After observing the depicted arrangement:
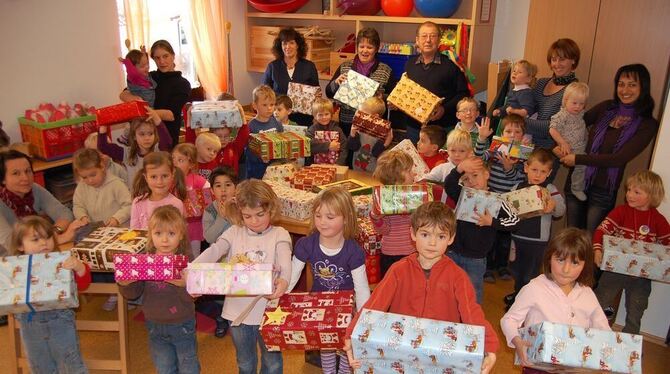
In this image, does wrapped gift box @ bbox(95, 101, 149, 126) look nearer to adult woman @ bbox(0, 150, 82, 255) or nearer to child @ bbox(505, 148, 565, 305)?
adult woman @ bbox(0, 150, 82, 255)

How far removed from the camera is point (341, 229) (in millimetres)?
2768

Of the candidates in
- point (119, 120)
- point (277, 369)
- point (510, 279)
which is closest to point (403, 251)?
point (277, 369)

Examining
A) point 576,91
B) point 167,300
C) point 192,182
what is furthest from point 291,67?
point 167,300

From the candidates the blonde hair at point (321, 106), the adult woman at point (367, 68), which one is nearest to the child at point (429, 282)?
the blonde hair at point (321, 106)

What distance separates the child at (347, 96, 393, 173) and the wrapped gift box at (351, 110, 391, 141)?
0.17ft

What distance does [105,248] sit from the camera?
283cm

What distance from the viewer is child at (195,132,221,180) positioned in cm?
413

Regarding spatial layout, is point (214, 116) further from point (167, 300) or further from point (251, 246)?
point (167, 300)

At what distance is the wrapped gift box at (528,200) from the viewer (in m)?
3.34

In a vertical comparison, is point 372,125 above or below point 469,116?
below

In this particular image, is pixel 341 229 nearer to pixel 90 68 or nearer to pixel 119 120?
pixel 119 120

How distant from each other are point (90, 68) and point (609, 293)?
16.1ft

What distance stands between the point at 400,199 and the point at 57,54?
3741mm

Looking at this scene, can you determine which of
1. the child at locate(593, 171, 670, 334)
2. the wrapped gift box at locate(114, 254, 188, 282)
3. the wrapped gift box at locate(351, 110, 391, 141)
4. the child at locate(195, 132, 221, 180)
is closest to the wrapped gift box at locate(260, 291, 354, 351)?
the wrapped gift box at locate(114, 254, 188, 282)
